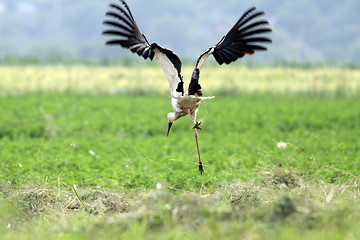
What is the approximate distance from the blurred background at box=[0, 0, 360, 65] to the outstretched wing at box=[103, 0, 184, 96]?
111473mm

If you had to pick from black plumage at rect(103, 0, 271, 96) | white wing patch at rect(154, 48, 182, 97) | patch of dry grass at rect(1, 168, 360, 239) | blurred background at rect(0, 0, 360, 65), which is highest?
blurred background at rect(0, 0, 360, 65)

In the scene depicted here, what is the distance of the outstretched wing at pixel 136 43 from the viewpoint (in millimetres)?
5645

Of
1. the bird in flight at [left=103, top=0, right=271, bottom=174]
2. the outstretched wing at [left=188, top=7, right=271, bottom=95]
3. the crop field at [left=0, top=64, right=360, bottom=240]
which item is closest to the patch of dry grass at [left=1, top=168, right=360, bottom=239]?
the crop field at [left=0, top=64, right=360, bottom=240]

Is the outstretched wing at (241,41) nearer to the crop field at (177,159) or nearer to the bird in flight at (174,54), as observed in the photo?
the bird in flight at (174,54)

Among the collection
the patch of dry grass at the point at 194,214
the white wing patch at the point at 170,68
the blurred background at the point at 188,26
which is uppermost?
the blurred background at the point at 188,26

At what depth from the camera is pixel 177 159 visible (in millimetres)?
8523

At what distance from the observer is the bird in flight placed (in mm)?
5633

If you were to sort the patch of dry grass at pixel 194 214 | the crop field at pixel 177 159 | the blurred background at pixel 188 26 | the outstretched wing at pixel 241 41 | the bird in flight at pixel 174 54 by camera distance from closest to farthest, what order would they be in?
1. the patch of dry grass at pixel 194 214
2. the crop field at pixel 177 159
3. the bird in flight at pixel 174 54
4. the outstretched wing at pixel 241 41
5. the blurred background at pixel 188 26

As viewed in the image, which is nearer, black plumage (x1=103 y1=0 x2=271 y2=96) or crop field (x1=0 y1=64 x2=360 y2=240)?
crop field (x1=0 y1=64 x2=360 y2=240)

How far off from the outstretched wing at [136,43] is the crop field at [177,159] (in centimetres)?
100

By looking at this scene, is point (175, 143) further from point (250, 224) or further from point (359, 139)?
point (250, 224)

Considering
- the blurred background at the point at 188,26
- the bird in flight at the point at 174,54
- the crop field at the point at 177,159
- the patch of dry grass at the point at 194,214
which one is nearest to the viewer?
the patch of dry grass at the point at 194,214

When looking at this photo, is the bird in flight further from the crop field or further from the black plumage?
the crop field

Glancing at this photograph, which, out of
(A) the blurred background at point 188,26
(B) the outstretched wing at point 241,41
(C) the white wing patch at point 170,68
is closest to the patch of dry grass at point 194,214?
(C) the white wing patch at point 170,68
